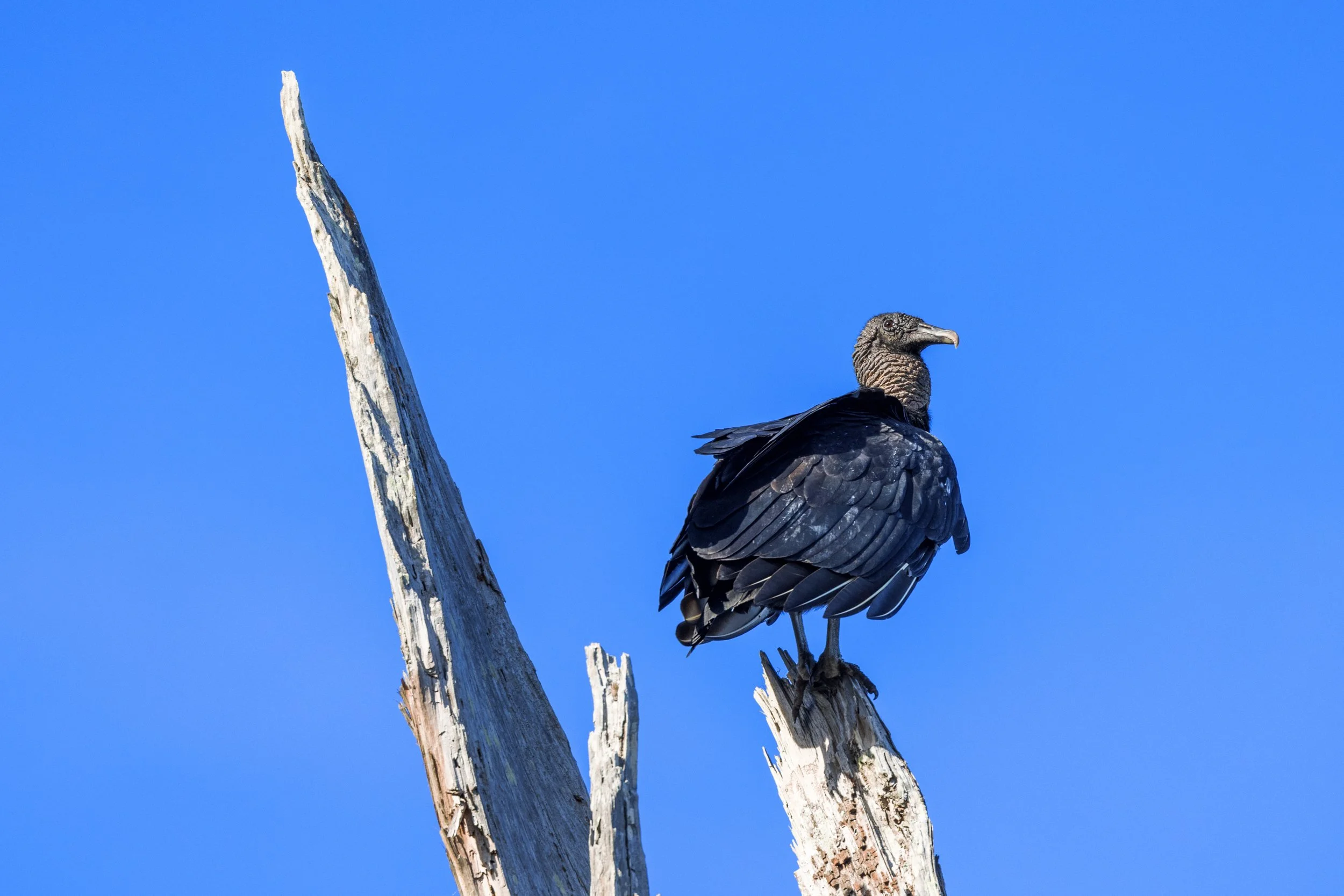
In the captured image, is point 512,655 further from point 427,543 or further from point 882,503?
point 882,503

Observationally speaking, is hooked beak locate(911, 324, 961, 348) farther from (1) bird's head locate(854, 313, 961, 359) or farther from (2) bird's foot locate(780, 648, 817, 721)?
(2) bird's foot locate(780, 648, 817, 721)

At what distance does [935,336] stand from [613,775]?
349 cm

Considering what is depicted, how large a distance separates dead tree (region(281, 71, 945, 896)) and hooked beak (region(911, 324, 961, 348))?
7.25ft

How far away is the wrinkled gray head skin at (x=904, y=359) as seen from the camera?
6141mm

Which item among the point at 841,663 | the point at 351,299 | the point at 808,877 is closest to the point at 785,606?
the point at 841,663

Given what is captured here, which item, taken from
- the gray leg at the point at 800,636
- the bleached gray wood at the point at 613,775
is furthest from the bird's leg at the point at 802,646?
the bleached gray wood at the point at 613,775

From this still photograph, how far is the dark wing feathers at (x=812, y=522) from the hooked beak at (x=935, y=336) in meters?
1.09

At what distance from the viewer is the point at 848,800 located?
4051 mm

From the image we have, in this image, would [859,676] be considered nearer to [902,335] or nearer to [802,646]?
[802,646]

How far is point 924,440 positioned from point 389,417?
2166mm

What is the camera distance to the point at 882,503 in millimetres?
4672

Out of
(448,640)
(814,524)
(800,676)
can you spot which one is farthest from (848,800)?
(448,640)

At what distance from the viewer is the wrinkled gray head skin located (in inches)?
242

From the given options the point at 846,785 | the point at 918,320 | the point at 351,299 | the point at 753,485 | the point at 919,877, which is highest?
the point at 918,320
